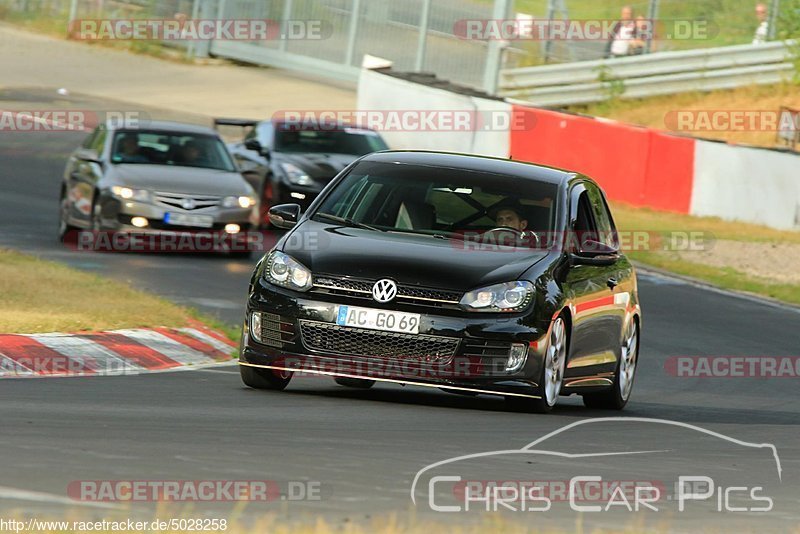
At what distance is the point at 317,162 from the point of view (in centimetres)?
2386

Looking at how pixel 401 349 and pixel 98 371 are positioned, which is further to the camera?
pixel 98 371

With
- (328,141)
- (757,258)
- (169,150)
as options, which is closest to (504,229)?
(169,150)

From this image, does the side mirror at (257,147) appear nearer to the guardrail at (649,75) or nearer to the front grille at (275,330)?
the front grille at (275,330)

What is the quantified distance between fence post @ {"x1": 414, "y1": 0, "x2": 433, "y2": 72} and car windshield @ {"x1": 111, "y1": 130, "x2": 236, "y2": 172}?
18580mm

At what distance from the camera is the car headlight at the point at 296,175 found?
918 inches

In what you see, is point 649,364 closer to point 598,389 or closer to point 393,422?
point 598,389

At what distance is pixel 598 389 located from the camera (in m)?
11.6

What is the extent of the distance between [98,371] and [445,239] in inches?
95.8

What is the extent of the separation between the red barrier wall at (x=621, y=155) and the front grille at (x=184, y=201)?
9.66 metres

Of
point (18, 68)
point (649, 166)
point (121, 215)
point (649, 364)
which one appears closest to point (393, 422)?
point (649, 364)

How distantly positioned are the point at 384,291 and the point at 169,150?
12.0 metres

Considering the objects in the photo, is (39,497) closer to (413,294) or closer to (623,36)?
(413,294)

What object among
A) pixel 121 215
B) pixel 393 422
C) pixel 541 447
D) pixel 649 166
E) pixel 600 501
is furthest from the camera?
pixel 649 166

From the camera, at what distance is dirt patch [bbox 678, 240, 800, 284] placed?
22781 millimetres
